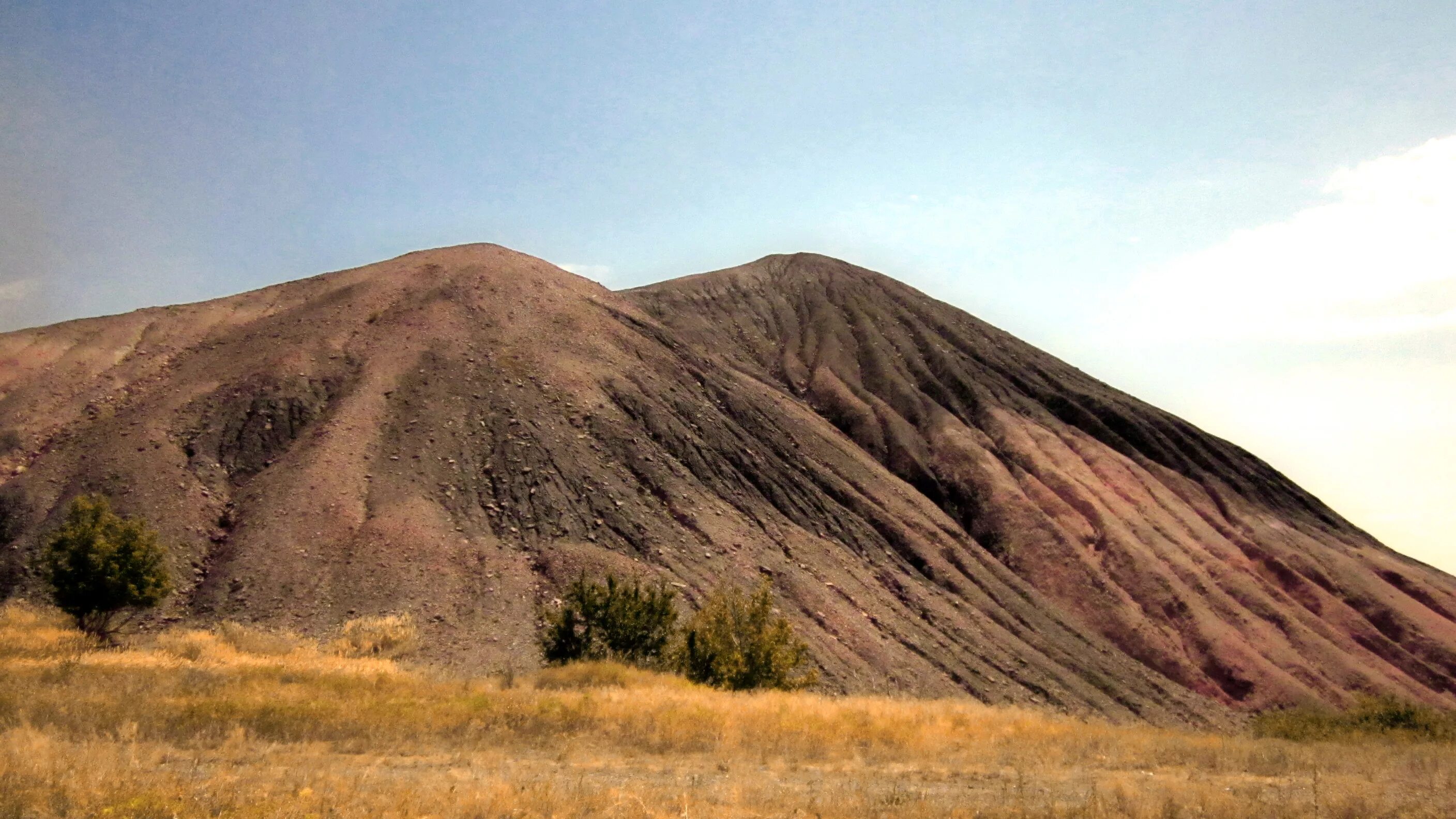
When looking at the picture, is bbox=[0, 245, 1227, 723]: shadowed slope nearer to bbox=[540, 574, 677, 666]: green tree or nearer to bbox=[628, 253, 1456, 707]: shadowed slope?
bbox=[540, 574, 677, 666]: green tree

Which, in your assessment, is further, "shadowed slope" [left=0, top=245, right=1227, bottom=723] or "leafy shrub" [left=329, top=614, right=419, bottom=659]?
"shadowed slope" [left=0, top=245, right=1227, bottom=723]

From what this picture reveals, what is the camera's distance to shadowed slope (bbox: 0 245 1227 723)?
32.4 meters

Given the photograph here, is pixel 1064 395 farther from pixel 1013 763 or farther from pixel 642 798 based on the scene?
pixel 642 798

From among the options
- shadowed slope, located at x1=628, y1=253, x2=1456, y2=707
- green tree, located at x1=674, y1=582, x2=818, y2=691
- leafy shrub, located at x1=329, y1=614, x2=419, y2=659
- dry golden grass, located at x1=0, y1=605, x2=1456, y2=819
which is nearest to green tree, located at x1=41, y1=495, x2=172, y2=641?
dry golden grass, located at x1=0, y1=605, x2=1456, y2=819

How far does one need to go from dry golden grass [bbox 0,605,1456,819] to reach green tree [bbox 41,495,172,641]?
410cm

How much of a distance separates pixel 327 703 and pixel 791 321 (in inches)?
2404

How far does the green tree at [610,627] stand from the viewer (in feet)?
87.3

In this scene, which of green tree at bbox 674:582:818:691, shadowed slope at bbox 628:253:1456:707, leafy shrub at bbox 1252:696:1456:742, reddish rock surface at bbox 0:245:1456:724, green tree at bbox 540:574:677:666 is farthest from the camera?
shadowed slope at bbox 628:253:1456:707

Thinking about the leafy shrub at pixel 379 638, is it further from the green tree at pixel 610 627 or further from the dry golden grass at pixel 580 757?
the dry golden grass at pixel 580 757

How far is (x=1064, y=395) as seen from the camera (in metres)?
70.8

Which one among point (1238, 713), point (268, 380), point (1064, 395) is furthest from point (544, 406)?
point (1064, 395)

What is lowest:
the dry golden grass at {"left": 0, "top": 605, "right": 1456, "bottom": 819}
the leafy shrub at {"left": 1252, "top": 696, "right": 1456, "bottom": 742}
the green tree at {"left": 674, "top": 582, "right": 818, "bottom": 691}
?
the leafy shrub at {"left": 1252, "top": 696, "right": 1456, "bottom": 742}

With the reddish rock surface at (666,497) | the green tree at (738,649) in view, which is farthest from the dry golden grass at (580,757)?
the reddish rock surface at (666,497)

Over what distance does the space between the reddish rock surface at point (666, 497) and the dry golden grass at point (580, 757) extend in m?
10.8
